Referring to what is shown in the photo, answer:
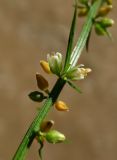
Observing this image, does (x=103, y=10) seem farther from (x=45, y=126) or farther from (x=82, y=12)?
(x=45, y=126)

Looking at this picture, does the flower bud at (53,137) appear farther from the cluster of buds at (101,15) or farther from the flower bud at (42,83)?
the cluster of buds at (101,15)

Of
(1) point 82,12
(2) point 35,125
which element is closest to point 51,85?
(1) point 82,12

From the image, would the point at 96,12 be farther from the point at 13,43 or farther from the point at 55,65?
the point at 13,43

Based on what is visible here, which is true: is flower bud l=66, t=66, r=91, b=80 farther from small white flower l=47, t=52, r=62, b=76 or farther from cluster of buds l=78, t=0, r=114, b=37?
cluster of buds l=78, t=0, r=114, b=37

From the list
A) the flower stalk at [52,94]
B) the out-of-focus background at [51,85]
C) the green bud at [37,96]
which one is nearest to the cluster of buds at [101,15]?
the flower stalk at [52,94]

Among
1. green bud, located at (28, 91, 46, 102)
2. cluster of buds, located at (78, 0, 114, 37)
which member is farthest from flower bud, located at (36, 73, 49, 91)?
cluster of buds, located at (78, 0, 114, 37)
